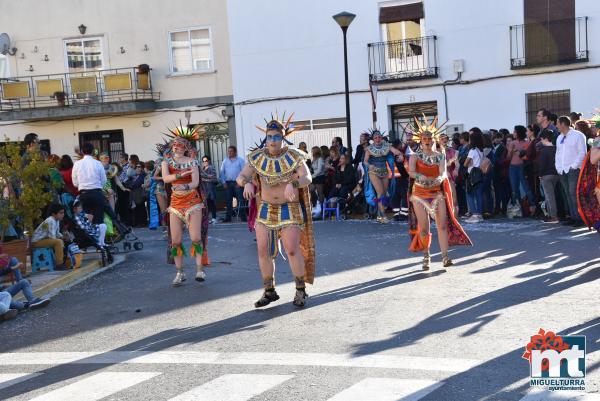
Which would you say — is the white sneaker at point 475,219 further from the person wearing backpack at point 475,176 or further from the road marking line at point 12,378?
the road marking line at point 12,378

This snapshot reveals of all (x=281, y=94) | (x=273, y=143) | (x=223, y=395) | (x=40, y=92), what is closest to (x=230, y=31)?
(x=281, y=94)

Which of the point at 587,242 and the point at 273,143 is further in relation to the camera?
the point at 587,242

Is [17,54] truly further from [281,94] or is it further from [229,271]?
[229,271]

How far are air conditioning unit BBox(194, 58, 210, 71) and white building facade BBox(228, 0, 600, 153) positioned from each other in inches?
43.0

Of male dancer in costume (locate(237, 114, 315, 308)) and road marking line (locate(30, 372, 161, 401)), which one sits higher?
male dancer in costume (locate(237, 114, 315, 308))

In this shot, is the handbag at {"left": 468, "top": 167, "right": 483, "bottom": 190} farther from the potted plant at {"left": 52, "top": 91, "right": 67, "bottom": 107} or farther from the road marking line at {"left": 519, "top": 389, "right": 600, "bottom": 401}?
the potted plant at {"left": 52, "top": 91, "right": 67, "bottom": 107}

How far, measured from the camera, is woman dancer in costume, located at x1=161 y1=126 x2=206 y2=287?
10734 mm

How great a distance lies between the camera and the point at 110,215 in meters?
14.6

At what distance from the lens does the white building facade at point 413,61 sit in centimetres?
2322

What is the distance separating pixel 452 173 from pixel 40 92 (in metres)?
16.8

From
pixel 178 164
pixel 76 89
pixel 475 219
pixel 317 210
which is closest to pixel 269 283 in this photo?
pixel 178 164

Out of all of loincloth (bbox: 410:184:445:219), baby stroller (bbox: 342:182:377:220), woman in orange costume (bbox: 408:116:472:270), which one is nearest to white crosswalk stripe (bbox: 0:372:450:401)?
woman in orange costume (bbox: 408:116:472:270)

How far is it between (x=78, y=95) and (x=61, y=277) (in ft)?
57.6

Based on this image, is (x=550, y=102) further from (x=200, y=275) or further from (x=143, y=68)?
(x=200, y=275)
